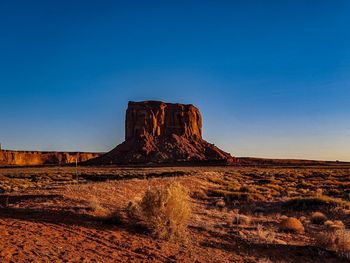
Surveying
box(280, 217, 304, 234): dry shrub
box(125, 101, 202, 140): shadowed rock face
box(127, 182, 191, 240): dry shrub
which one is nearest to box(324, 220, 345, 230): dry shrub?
box(280, 217, 304, 234): dry shrub

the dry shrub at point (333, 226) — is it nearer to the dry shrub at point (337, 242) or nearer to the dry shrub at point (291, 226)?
the dry shrub at point (291, 226)

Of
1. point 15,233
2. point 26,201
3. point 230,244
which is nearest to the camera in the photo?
point 15,233

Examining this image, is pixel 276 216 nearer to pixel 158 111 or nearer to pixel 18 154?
pixel 158 111

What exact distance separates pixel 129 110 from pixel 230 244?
12889cm

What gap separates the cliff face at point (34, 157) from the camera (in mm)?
146000

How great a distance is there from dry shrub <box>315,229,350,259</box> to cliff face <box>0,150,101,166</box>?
142 meters

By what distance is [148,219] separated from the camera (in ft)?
36.0

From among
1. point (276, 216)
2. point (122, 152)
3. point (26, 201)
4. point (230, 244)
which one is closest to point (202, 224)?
point (230, 244)

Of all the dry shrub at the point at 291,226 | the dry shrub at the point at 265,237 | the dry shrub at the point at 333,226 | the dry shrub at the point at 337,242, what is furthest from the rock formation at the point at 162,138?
the dry shrub at the point at 337,242

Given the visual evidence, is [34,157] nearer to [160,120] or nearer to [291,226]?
[160,120]

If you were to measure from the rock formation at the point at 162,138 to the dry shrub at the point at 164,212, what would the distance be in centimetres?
8924

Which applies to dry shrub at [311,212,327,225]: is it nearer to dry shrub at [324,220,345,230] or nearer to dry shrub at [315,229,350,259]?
dry shrub at [324,220,345,230]

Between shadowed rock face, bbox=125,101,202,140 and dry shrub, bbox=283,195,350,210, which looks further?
shadowed rock face, bbox=125,101,202,140

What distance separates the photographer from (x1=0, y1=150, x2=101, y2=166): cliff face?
14600 cm
